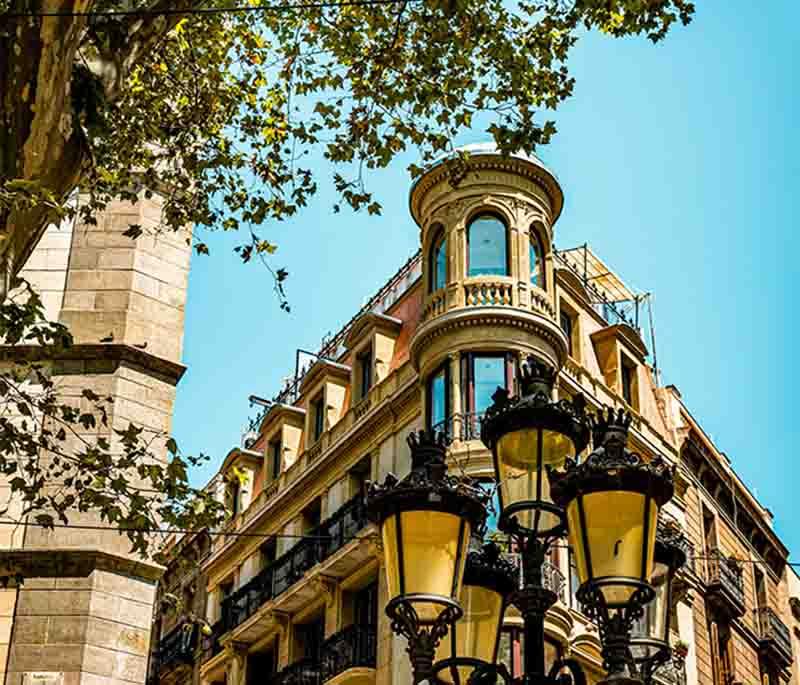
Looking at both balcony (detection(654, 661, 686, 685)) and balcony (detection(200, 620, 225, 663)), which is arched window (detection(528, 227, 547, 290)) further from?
balcony (detection(200, 620, 225, 663))

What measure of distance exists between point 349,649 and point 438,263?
740 centimetres

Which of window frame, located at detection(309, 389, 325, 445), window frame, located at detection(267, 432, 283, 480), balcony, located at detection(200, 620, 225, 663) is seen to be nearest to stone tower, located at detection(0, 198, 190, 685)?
window frame, located at detection(309, 389, 325, 445)

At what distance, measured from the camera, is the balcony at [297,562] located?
27.0 m

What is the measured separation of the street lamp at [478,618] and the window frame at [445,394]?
50.9ft

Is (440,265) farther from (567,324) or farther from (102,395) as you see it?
(102,395)

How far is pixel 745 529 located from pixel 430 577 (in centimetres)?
2738

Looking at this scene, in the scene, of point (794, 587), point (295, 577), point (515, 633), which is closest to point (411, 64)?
point (515, 633)

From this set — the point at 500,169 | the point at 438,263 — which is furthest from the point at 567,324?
the point at 500,169

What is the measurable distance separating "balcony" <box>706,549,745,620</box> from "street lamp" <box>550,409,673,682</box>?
22.6 metres

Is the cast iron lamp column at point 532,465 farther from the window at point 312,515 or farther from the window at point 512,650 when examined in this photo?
the window at point 312,515

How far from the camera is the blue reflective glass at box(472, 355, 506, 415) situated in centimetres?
2400

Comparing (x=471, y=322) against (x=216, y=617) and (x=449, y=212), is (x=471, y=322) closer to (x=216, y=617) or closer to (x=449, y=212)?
(x=449, y=212)

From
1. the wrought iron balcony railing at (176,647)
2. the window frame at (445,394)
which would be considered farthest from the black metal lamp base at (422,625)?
the wrought iron balcony railing at (176,647)

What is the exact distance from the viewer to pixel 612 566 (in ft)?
24.1
